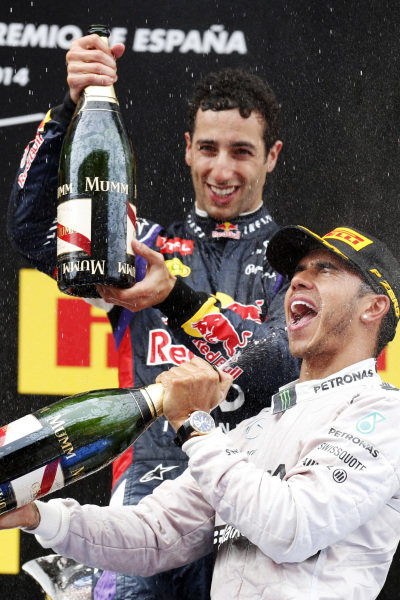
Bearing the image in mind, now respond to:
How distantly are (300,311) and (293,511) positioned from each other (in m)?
0.54

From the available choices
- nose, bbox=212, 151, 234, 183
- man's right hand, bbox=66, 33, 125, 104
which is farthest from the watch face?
nose, bbox=212, 151, 234, 183

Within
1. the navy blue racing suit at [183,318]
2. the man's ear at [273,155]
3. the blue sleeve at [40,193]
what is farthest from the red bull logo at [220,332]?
the man's ear at [273,155]

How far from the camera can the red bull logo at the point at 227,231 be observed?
8.82 ft

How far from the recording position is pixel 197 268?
104 inches

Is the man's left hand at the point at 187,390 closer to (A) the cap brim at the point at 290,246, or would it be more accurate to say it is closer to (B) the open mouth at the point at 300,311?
(B) the open mouth at the point at 300,311

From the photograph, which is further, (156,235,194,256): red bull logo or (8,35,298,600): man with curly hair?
(156,235,194,256): red bull logo

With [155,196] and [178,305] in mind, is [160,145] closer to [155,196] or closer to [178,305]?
[155,196]

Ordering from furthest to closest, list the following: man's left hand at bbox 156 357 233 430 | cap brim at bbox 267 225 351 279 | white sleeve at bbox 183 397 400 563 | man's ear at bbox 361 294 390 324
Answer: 1. cap brim at bbox 267 225 351 279
2. man's ear at bbox 361 294 390 324
3. man's left hand at bbox 156 357 233 430
4. white sleeve at bbox 183 397 400 563

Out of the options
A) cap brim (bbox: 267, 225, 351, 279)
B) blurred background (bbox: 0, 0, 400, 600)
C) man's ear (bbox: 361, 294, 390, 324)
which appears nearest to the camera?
man's ear (bbox: 361, 294, 390, 324)

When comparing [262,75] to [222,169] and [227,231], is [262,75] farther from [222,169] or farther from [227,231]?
[227,231]

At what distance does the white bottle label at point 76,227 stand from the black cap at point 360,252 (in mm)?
504

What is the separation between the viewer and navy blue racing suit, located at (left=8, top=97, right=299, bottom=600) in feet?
7.34

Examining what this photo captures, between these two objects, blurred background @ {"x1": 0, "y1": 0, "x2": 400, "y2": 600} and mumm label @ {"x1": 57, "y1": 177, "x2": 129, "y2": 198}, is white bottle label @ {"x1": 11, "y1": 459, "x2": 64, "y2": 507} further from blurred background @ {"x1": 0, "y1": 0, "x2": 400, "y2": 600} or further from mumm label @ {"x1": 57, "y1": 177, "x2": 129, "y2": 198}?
blurred background @ {"x1": 0, "y1": 0, "x2": 400, "y2": 600}

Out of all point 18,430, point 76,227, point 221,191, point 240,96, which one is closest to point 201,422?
point 18,430
